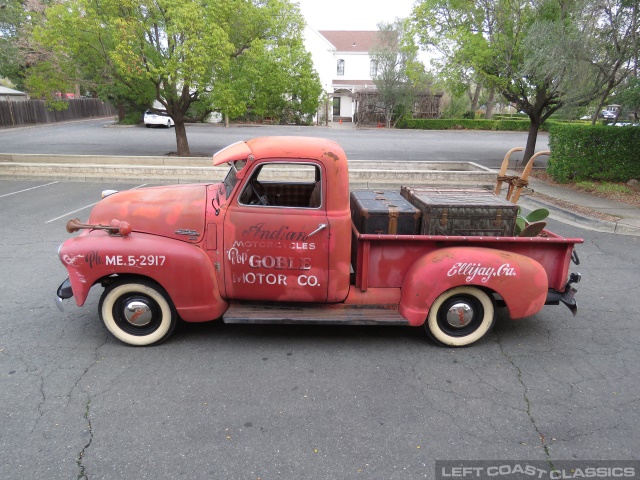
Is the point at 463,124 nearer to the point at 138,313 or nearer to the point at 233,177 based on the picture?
the point at 233,177

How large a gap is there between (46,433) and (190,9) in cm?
1227

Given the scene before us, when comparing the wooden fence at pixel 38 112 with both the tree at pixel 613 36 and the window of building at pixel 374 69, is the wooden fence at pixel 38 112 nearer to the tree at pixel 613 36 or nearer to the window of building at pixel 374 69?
the window of building at pixel 374 69

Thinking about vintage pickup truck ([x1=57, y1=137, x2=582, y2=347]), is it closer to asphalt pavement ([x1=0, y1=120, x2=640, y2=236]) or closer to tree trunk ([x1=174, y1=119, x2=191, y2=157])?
asphalt pavement ([x1=0, y1=120, x2=640, y2=236])

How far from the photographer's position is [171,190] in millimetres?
4762

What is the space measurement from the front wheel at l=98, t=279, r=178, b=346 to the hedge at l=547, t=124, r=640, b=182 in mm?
12549

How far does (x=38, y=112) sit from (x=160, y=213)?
3993 centimetres

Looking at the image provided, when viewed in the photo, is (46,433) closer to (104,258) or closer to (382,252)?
(104,258)

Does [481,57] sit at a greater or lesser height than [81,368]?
greater

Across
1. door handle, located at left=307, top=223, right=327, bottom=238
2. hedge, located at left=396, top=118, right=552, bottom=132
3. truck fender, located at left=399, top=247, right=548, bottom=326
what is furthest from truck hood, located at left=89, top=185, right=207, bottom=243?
hedge, located at left=396, top=118, right=552, bottom=132

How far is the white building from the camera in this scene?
44.3 m

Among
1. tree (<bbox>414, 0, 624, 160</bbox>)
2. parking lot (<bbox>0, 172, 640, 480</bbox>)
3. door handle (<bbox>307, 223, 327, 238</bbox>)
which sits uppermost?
tree (<bbox>414, 0, 624, 160</bbox>)

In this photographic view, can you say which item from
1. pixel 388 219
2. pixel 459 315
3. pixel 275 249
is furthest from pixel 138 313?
pixel 459 315

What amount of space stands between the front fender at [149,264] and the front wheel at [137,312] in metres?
0.12

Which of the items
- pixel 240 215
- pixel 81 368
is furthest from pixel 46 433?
pixel 240 215
